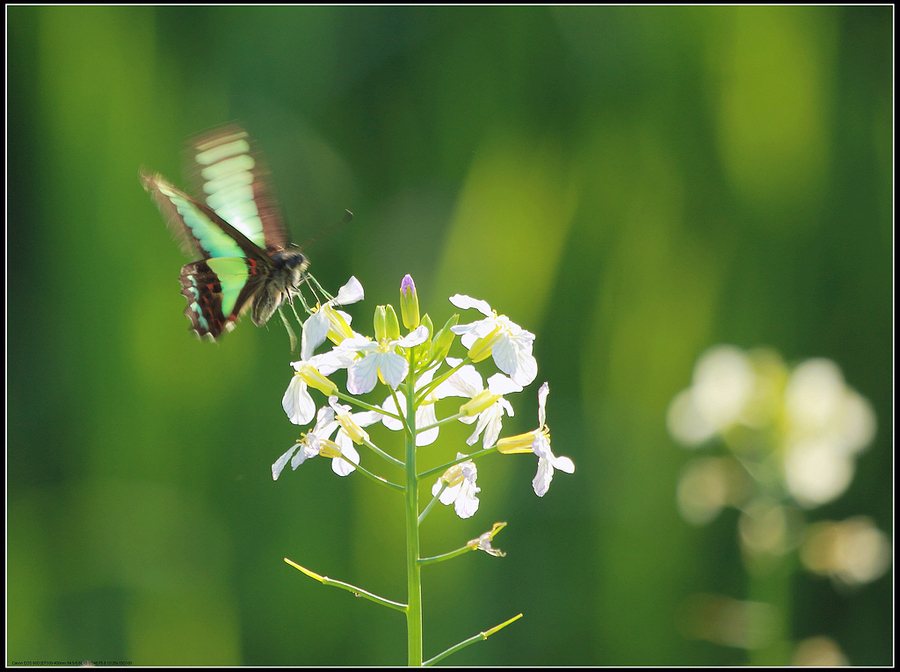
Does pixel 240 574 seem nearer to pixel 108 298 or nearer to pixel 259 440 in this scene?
pixel 259 440

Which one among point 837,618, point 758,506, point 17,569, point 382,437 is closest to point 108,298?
point 17,569

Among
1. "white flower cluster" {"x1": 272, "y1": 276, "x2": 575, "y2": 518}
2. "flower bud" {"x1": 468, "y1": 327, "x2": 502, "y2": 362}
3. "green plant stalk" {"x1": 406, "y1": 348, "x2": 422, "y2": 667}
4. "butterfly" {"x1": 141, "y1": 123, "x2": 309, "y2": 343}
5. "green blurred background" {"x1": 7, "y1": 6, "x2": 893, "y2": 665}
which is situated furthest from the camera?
"green blurred background" {"x1": 7, "y1": 6, "x2": 893, "y2": 665}

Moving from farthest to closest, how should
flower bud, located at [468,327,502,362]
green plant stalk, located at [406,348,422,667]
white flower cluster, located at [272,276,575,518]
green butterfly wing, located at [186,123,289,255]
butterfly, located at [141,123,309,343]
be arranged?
1. green butterfly wing, located at [186,123,289,255]
2. butterfly, located at [141,123,309,343]
3. flower bud, located at [468,327,502,362]
4. white flower cluster, located at [272,276,575,518]
5. green plant stalk, located at [406,348,422,667]

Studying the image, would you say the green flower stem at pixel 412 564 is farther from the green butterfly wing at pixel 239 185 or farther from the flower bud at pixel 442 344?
the green butterfly wing at pixel 239 185

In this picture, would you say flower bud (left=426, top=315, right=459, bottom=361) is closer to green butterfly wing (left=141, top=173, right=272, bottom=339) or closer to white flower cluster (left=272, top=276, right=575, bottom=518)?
white flower cluster (left=272, top=276, right=575, bottom=518)

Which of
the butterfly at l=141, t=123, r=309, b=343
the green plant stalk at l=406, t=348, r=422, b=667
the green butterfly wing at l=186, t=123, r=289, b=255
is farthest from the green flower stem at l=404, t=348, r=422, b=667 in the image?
the green butterfly wing at l=186, t=123, r=289, b=255

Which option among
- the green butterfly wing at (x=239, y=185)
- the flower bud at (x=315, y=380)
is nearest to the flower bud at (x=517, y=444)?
the flower bud at (x=315, y=380)
